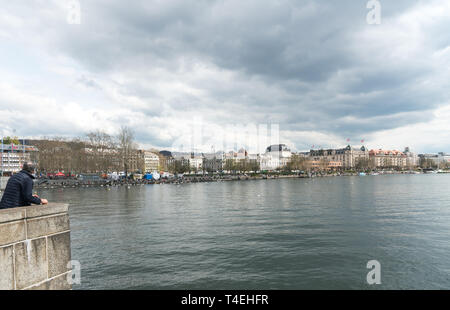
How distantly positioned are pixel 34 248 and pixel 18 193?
5.09 feet

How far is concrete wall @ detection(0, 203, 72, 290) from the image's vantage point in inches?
206

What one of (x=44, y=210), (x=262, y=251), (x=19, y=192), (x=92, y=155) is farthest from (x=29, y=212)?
(x=92, y=155)

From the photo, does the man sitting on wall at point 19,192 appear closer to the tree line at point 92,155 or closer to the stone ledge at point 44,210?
the stone ledge at point 44,210

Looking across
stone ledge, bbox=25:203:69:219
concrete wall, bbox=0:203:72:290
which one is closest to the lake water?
concrete wall, bbox=0:203:72:290

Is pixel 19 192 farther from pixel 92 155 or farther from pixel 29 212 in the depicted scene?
pixel 92 155

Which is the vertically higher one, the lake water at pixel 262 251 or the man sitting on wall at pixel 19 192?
the man sitting on wall at pixel 19 192

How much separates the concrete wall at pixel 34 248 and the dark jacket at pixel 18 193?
2.79 feet

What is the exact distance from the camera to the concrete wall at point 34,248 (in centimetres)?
522

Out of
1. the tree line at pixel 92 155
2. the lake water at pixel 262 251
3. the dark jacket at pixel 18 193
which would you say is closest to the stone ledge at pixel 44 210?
the dark jacket at pixel 18 193

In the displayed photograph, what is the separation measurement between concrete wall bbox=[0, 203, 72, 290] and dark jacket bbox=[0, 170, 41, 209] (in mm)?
849

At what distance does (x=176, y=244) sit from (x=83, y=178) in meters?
92.9

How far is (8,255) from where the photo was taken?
5234mm

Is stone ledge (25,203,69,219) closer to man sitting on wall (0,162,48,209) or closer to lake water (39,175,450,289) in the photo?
man sitting on wall (0,162,48,209)
